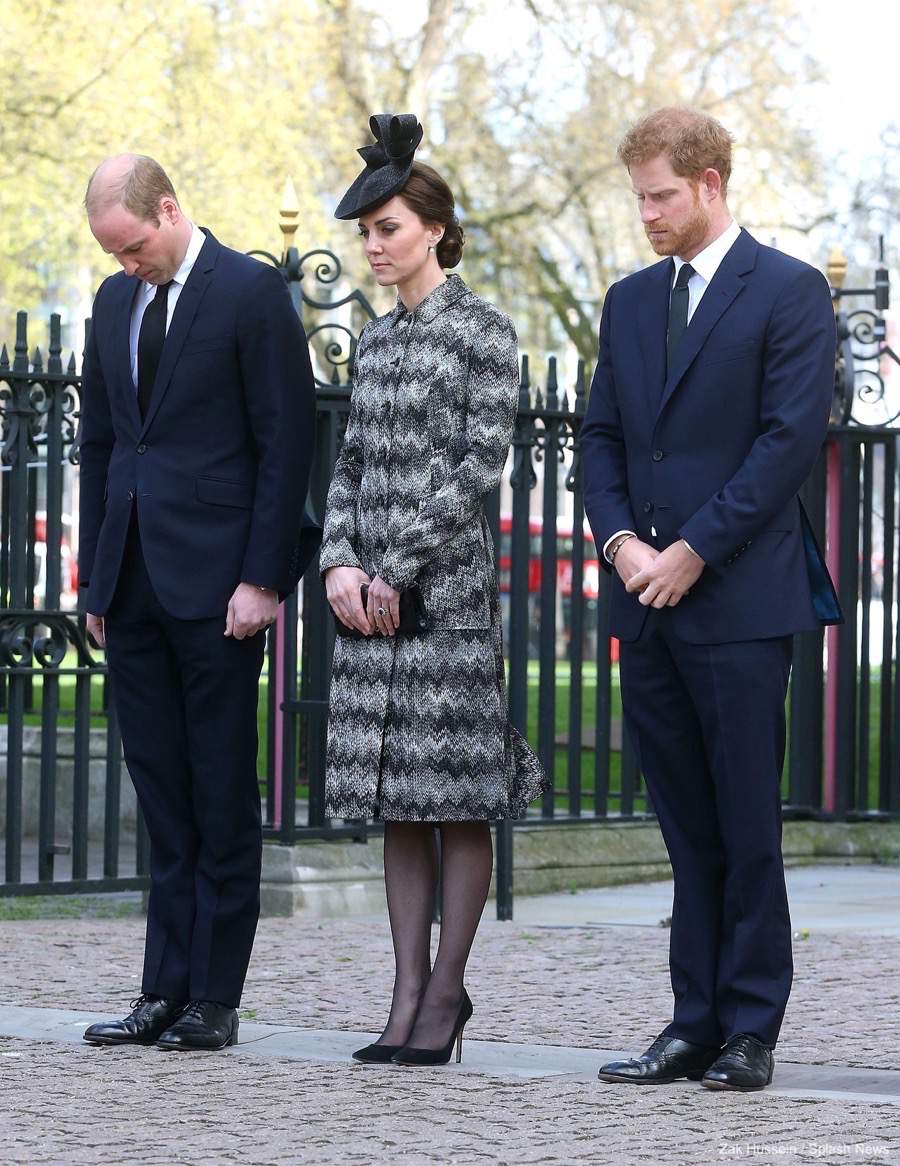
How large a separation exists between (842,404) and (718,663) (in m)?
5.17

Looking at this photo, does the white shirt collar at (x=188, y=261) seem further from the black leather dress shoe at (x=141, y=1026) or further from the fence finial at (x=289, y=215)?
the fence finial at (x=289, y=215)

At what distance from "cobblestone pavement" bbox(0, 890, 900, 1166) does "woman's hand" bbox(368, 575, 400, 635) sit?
97 centimetres

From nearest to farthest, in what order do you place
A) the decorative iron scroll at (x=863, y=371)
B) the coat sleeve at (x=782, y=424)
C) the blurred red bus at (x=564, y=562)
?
the coat sleeve at (x=782, y=424)
the blurred red bus at (x=564, y=562)
the decorative iron scroll at (x=863, y=371)

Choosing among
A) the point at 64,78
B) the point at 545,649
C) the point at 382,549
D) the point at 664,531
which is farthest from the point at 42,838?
the point at 64,78

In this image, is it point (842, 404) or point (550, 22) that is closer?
point (842, 404)

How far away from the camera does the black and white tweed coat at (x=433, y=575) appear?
488 cm

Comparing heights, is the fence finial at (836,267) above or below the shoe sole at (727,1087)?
above

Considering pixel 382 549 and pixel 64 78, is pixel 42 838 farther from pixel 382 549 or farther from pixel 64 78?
pixel 64 78

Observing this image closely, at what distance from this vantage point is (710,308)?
4.61m

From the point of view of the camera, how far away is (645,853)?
909 centimetres

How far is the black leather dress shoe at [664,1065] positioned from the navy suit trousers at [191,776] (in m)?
0.93

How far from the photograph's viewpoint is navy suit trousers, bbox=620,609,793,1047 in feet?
15.0

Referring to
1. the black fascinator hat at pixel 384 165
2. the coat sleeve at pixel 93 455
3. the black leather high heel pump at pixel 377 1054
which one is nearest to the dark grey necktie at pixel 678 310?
the black fascinator hat at pixel 384 165

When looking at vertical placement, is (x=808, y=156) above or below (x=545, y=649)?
above
